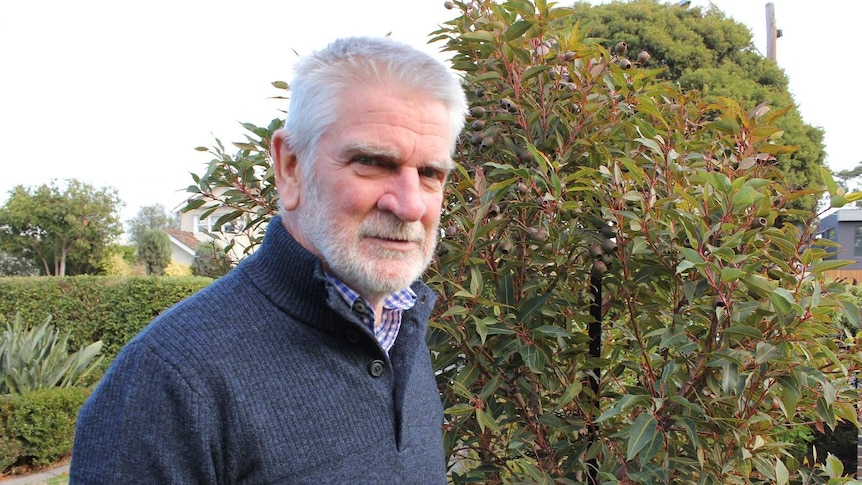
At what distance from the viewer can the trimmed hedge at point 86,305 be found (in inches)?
458

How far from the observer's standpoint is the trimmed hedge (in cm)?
1163

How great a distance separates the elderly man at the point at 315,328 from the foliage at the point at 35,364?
7.32m

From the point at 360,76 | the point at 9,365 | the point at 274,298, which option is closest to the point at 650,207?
the point at 360,76

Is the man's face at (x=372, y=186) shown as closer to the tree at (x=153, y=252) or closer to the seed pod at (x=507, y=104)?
the seed pod at (x=507, y=104)

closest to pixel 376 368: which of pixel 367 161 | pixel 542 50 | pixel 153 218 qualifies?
pixel 367 161

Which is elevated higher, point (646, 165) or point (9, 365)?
point (646, 165)

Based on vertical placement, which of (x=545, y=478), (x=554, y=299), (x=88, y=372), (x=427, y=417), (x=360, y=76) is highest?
(x=360, y=76)

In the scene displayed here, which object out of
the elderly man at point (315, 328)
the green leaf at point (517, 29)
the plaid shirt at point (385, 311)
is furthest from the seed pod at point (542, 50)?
the plaid shirt at point (385, 311)

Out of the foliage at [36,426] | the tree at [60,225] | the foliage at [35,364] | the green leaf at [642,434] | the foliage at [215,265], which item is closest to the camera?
the green leaf at [642,434]

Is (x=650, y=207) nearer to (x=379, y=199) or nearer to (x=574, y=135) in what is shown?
(x=574, y=135)

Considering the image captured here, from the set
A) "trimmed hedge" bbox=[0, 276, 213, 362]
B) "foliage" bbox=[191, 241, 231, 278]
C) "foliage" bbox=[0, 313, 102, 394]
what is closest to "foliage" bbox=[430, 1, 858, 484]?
"foliage" bbox=[191, 241, 231, 278]

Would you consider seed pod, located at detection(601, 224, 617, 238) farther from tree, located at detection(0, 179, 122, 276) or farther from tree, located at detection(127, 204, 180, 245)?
tree, located at detection(127, 204, 180, 245)

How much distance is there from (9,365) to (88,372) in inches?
36.0

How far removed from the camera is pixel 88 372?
8.16 metres
